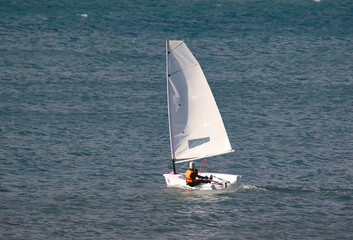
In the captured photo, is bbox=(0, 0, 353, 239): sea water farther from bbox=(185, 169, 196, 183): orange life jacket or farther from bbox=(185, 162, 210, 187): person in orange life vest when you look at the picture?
bbox=(185, 169, 196, 183): orange life jacket

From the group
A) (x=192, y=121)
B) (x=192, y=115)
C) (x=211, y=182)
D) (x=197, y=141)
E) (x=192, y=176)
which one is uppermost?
(x=192, y=115)

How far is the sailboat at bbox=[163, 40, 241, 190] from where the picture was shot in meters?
46.7

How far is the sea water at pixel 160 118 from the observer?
141 ft

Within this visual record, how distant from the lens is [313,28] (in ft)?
317

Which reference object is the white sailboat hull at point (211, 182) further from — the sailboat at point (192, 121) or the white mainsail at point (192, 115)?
the white mainsail at point (192, 115)

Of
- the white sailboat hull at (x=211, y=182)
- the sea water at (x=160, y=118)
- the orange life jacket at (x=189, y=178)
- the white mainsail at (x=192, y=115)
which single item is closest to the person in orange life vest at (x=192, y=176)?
the orange life jacket at (x=189, y=178)

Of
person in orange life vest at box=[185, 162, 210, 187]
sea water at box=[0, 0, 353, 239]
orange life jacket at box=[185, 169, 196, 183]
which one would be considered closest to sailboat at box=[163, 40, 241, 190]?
person in orange life vest at box=[185, 162, 210, 187]

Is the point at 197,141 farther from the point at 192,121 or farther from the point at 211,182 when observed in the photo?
the point at 211,182

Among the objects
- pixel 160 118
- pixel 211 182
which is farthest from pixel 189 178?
pixel 160 118

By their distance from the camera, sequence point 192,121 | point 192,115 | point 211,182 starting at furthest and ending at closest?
point 192,121 → point 192,115 → point 211,182

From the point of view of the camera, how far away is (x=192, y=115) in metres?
47.7

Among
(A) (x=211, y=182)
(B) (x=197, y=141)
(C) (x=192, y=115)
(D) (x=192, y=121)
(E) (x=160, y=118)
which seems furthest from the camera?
(E) (x=160, y=118)

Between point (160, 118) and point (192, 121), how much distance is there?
59.8 feet

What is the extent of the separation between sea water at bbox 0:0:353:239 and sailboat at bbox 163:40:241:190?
143cm
